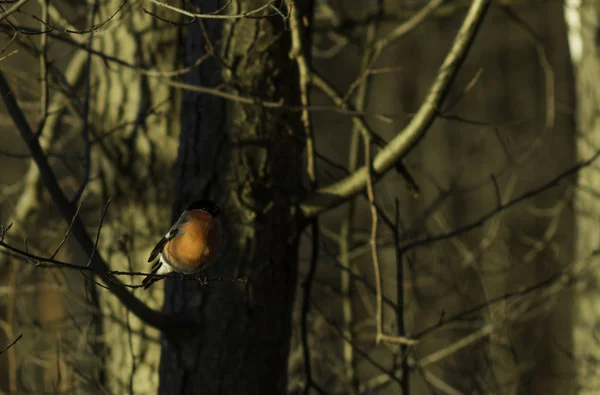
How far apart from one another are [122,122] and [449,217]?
685 cm

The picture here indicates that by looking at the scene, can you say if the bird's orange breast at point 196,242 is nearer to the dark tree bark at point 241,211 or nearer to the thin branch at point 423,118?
the dark tree bark at point 241,211

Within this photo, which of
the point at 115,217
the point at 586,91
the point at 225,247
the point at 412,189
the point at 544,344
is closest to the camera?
the point at 225,247

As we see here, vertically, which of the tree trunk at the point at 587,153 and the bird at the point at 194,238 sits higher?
the tree trunk at the point at 587,153

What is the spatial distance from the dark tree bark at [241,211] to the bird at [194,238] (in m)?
0.68

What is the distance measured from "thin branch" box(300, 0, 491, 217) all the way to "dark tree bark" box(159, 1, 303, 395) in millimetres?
226

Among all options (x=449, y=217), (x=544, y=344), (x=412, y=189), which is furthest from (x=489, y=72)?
(x=412, y=189)

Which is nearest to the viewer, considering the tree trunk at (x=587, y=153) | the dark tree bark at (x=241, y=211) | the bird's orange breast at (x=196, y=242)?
the bird's orange breast at (x=196, y=242)

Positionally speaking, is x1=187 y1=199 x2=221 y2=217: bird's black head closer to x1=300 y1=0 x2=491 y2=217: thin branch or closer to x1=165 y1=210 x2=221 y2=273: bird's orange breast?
x1=165 y1=210 x2=221 y2=273: bird's orange breast

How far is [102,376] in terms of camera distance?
145 inches

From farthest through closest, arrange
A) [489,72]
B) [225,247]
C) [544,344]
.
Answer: [489,72] → [544,344] → [225,247]

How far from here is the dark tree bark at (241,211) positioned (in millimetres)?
3053

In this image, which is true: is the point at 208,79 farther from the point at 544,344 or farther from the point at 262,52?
the point at 544,344

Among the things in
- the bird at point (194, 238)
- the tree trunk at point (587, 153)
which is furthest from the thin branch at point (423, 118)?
the tree trunk at point (587, 153)

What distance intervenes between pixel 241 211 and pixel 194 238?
0.79 meters
